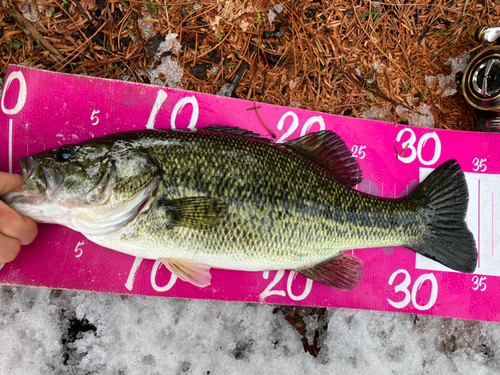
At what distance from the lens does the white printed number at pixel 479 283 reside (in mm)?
2369

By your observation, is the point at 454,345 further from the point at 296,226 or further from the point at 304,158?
the point at 304,158

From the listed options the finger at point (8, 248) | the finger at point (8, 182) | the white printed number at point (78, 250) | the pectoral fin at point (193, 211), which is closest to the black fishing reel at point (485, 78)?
the pectoral fin at point (193, 211)

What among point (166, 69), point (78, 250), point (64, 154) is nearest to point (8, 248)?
point (78, 250)

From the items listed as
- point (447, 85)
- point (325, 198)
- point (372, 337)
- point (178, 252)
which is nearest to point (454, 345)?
point (372, 337)

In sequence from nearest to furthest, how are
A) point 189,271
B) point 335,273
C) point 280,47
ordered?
point 189,271 < point 335,273 < point 280,47

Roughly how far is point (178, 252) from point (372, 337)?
1.69m

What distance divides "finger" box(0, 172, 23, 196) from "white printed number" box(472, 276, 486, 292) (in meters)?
3.30

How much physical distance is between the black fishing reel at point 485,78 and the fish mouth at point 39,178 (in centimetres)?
296

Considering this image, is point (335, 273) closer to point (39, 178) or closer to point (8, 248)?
point (39, 178)

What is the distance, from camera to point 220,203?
67.6 inches

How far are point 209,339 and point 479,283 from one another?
2155 millimetres

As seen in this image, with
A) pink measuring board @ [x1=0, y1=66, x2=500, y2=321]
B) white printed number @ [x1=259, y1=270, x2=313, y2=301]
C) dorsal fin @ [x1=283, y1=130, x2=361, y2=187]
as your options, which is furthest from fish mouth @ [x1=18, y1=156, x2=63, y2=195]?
white printed number @ [x1=259, y1=270, x2=313, y2=301]

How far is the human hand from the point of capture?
1679mm

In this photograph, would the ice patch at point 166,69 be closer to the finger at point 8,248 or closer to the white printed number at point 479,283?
the finger at point 8,248
